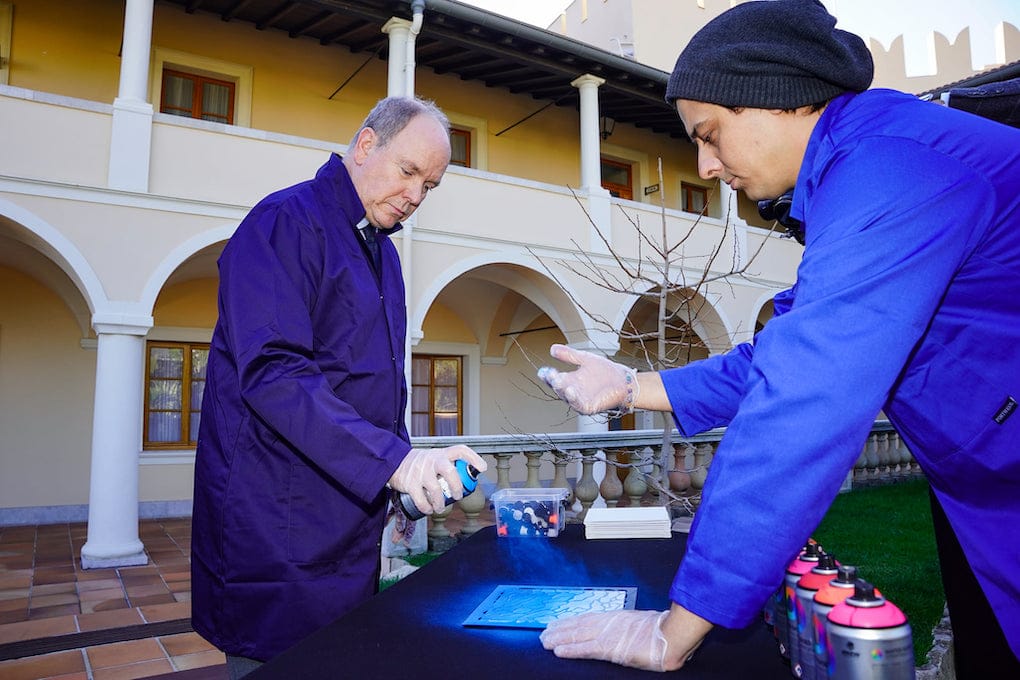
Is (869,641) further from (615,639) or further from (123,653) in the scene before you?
(123,653)

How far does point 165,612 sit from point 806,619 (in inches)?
208

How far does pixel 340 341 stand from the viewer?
1.70m

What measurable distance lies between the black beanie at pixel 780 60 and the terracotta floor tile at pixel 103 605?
5.64m

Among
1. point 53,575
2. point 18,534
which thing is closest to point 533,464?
point 53,575

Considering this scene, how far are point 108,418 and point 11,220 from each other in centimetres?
199

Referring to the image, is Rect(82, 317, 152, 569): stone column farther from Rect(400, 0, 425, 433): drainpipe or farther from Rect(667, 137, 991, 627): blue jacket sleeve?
Rect(667, 137, 991, 627): blue jacket sleeve

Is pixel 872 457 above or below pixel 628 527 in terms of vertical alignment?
below

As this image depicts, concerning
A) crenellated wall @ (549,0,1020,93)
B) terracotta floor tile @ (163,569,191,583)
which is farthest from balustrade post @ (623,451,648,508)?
crenellated wall @ (549,0,1020,93)

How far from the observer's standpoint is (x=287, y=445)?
1.59 m

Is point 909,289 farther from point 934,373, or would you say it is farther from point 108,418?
point 108,418

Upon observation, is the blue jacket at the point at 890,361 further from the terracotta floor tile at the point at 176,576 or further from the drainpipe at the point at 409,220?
the drainpipe at the point at 409,220

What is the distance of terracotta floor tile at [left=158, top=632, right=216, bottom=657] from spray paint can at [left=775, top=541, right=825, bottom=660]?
4.10m

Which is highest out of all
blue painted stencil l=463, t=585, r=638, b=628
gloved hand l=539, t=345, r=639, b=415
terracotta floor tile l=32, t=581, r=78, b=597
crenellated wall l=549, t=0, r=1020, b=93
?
crenellated wall l=549, t=0, r=1020, b=93

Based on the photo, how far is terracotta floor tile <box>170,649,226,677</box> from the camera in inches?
156
